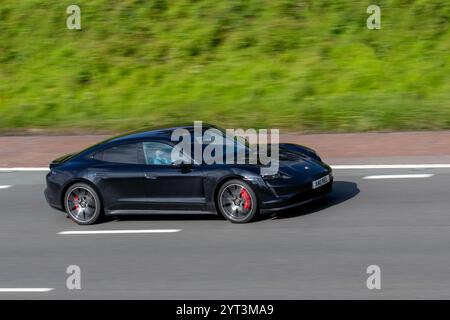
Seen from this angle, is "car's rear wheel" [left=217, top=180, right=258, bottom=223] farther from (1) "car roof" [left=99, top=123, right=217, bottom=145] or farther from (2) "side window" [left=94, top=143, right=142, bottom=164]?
(2) "side window" [left=94, top=143, right=142, bottom=164]

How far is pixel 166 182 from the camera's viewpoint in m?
11.4

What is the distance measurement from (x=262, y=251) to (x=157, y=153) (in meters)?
2.36

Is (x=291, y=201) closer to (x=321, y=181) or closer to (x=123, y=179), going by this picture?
(x=321, y=181)

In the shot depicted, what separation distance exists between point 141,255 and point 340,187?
3.77 metres

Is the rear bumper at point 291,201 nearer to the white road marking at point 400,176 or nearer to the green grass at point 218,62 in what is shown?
the white road marking at point 400,176

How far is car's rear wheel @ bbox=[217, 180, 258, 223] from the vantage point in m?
11.0

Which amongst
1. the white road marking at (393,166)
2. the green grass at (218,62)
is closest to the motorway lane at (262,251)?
the white road marking at (393,166)

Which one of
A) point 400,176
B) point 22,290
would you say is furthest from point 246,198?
point 400,176

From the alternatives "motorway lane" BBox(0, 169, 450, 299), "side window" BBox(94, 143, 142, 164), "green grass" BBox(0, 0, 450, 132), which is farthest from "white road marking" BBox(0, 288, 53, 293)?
"green grass" BBox(0, 0, 450, 132)

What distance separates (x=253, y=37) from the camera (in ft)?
67.8

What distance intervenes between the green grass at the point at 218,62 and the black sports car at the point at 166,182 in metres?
5.46

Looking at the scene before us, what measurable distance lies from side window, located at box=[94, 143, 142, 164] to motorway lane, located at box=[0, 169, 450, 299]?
3.06 ft

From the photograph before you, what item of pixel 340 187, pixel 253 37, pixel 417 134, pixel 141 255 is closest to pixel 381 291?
pixel 141 255

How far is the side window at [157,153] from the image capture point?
1146 cm
